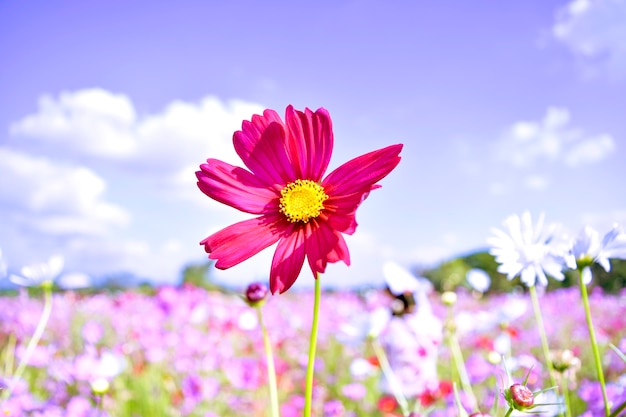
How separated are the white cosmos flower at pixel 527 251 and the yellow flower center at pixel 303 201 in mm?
199

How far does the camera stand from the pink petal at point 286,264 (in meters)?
0.50

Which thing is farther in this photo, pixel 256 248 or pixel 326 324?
pixel 326 324

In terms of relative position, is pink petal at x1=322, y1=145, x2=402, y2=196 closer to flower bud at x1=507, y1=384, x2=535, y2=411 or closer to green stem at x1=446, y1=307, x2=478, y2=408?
flower bud at x1=507, y1=384, x2=535, y2=411

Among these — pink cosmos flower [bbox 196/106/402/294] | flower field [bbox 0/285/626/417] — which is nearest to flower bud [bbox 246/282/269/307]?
pink cosmos flower [bbox 196/106/402/294]

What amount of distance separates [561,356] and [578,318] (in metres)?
3.56

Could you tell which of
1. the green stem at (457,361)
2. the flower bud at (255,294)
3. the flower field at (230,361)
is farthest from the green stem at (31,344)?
the green stem at (457,361)

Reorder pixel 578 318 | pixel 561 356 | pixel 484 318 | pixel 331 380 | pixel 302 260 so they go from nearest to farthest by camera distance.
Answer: pixel 302 260
pixel 561 356
pixel 484 318
pixel 331 380
pixel 578 318

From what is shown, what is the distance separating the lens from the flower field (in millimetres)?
1250

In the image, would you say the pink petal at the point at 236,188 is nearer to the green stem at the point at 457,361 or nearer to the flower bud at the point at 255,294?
the flower bud at the point at 255,294

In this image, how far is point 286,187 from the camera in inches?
21.7

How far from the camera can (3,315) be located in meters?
3.59

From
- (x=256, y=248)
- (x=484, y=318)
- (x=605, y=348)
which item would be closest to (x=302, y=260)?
(x=256, y=248)

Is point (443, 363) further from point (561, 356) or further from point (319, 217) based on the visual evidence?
point (319, 217)

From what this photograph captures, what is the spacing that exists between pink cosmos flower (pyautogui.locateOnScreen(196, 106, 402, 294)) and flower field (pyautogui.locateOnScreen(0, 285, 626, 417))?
1.38 ft
